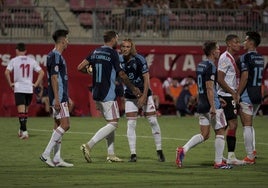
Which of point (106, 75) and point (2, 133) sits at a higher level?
point (106, 75)

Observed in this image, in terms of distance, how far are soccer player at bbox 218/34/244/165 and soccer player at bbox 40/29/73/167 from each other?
2.79 metres

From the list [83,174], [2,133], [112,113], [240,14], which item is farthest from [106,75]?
[240,14]

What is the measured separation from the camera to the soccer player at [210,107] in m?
14.0

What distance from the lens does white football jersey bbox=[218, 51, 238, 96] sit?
15.0 meters

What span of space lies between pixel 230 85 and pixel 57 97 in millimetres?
3236

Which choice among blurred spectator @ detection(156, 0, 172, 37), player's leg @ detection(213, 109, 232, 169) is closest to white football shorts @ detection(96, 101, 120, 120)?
player's leg @ detection(213, 109, 232, 169)

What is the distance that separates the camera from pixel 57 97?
14.3 m

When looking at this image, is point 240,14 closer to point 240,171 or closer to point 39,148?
point 39,148

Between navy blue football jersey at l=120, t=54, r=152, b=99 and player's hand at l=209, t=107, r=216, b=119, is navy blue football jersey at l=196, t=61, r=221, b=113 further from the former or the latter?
navy blue football jersey at l=120, t=54, r=152, b=99

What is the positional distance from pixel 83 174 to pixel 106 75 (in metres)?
2.40

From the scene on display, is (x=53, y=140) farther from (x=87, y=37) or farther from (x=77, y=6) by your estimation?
(x=77, y=6)

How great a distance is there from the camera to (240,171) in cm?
1404

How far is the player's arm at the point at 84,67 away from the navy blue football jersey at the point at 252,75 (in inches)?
109

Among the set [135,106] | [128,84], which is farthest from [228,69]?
[135,106]
